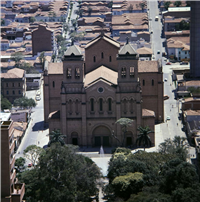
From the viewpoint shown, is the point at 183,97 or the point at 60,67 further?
the point at 183,97

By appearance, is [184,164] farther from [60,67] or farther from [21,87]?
[21,87]

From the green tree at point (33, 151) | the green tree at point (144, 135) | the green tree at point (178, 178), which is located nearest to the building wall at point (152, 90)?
the green tree at point (144, 135)

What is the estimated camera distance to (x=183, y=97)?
16762cm

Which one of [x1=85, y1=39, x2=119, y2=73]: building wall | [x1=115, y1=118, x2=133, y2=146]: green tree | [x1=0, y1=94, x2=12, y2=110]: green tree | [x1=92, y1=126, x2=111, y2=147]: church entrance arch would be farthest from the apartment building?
[x1=115, y1=118, x2=133, y2=146]: green tree

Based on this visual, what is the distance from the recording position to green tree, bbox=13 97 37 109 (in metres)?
167

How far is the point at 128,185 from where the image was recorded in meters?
104

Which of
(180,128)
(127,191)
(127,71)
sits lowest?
(127,191)

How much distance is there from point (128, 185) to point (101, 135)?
107 ft

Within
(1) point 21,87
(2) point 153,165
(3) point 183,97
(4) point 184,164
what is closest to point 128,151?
(2) point 153,165

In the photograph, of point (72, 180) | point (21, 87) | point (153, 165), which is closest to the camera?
point (72, 180)

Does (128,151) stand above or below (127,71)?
below

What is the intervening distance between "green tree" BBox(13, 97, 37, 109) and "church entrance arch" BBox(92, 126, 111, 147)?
34.4 m

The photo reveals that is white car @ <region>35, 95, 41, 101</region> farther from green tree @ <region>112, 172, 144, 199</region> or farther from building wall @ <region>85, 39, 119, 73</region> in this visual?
green tree @ <region>112, 172, 144, 199</region>

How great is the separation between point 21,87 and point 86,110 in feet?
153
